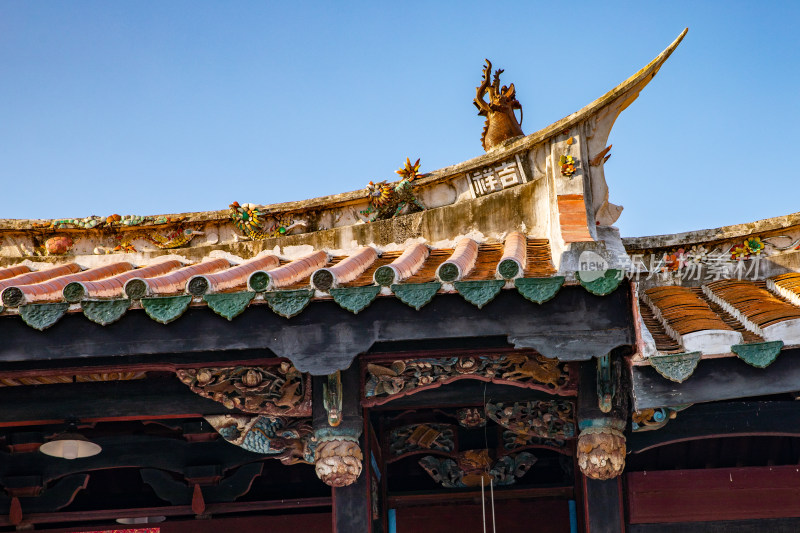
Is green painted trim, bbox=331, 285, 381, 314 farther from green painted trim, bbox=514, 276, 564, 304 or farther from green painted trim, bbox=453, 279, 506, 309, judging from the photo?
green painted trim, bbox=514, 276, 564, 304

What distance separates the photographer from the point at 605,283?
654 cm

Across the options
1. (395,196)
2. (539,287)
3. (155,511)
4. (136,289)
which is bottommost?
(155,511)

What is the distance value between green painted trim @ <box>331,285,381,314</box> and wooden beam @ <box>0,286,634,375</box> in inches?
6.5

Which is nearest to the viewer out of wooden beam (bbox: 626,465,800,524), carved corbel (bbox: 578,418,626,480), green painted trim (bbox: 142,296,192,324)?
green painted trim (bbox: 142,296,192,324)

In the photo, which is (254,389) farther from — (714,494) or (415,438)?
(714,494)

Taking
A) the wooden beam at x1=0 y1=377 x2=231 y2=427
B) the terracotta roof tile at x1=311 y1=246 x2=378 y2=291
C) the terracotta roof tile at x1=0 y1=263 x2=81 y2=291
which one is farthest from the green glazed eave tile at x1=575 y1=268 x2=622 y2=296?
the terracotta roof tile at x1=0 y1=263 x2=81 y2=291

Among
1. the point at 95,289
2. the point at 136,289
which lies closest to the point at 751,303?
the point at 136,289

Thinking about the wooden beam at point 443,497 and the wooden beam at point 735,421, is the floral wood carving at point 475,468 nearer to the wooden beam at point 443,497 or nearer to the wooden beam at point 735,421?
the wooden beam at point 443,497

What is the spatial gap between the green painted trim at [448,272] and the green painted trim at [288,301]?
0.91 meters

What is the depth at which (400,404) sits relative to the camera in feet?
26.4

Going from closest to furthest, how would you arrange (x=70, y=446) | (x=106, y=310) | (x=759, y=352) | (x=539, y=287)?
(x=759, y=352), (x=539, y=287), (x=106, y=310), (x=70, y=446)

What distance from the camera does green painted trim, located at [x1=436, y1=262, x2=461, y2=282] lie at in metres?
6.64

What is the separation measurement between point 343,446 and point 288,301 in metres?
1.40

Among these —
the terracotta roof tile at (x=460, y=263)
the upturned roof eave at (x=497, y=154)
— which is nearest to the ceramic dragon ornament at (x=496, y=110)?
the upturned roof eave at (x=497, y=154)
